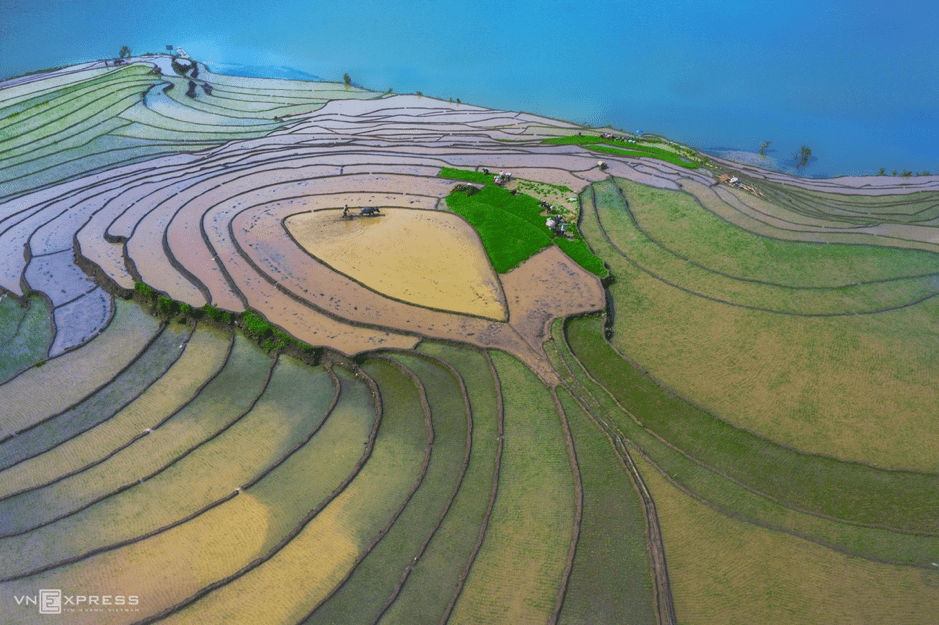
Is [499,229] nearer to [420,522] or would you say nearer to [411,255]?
[411,255]

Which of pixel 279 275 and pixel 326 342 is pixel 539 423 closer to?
pixel 326 342

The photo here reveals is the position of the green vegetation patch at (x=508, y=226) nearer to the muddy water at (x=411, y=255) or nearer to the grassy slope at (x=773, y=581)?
the muddy water at (x=411, y=255)

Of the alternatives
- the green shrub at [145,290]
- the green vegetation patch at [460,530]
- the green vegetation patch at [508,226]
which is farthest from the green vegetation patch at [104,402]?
the green vegetation patch at [508,226]

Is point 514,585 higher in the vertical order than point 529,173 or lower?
lower

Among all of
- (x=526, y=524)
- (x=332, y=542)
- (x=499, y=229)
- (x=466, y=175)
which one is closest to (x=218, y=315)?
(x=332, y=542)

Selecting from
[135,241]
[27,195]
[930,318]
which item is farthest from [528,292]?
[27,195]

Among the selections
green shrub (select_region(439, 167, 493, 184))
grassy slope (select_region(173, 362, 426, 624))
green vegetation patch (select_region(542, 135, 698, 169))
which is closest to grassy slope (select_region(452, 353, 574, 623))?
grassy slope (select_region(173, 362, 426, 624))

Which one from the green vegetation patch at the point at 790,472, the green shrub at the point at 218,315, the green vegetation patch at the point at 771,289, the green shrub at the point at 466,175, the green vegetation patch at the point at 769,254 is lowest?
the green vegetation patch at the point at 790,472
